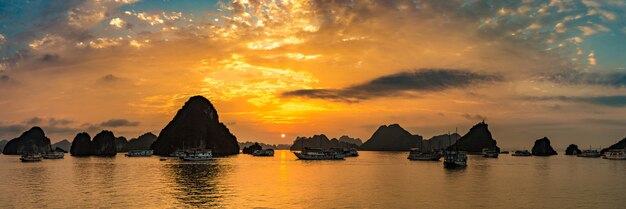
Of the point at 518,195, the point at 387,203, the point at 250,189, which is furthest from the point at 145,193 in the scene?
the point at 518,195

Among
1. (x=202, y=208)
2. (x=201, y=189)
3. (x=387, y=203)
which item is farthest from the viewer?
(x=201, y=189)

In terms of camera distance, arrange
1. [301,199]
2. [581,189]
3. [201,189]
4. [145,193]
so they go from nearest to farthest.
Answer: [301,199], [145,193], [201,189], [581,189]

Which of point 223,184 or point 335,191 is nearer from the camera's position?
point 335,191

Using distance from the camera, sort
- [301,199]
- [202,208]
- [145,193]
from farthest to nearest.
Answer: [145,193]
[301,199]
[202,208]

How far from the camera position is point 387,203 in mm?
66250

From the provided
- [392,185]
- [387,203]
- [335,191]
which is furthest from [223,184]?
[387,203]

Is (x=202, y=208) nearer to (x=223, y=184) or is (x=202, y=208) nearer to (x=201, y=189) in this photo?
(x=201, y=189)

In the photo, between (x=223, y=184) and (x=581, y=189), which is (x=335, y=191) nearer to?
(x=223, y=184)

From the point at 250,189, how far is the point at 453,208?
3752cm

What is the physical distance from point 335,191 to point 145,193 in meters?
31.6

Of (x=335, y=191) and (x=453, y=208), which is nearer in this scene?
(x=453, y=208)

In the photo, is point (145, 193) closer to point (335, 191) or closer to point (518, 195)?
point (335, 191)

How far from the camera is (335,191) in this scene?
81.8 meters

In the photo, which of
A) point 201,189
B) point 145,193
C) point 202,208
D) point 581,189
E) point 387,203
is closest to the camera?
point 202,208
